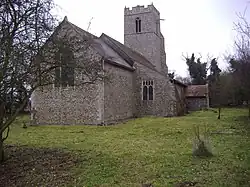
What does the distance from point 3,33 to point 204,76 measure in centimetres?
5578

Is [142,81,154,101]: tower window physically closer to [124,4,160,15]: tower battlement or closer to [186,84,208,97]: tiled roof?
[124,4,160,15]: tower battlement

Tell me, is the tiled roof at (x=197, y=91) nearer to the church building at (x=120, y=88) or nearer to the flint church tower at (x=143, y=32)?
the church building at (x=120, y=88)

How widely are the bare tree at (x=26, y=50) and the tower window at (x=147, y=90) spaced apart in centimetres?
2019

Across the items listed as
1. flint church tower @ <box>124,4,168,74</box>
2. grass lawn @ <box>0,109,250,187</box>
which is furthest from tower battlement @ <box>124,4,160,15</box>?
grass lawn @ <box>0,109,250,187</box>

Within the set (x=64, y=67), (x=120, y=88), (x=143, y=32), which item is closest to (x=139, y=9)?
(x=143, y=32)

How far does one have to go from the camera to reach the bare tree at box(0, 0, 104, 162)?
9102 millimetres

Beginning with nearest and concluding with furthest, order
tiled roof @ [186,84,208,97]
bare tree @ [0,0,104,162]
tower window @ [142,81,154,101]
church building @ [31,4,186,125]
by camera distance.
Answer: bare tree @ [0,0,104,162]
church building @ [31,4,186,125]
tower window @ [142,81,154,101]
tiled roof @ [186,84,208,97]

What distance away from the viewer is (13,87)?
380 inches

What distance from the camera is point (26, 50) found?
918 cm

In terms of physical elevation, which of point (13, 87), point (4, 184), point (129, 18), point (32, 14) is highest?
point (129, 18)

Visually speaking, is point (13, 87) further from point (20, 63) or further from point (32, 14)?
point (32, 14)

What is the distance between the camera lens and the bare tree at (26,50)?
358 inches

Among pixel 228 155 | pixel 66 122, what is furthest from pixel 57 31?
pixel 66 122

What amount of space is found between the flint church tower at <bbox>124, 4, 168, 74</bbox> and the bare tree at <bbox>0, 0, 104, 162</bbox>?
32877 mm
